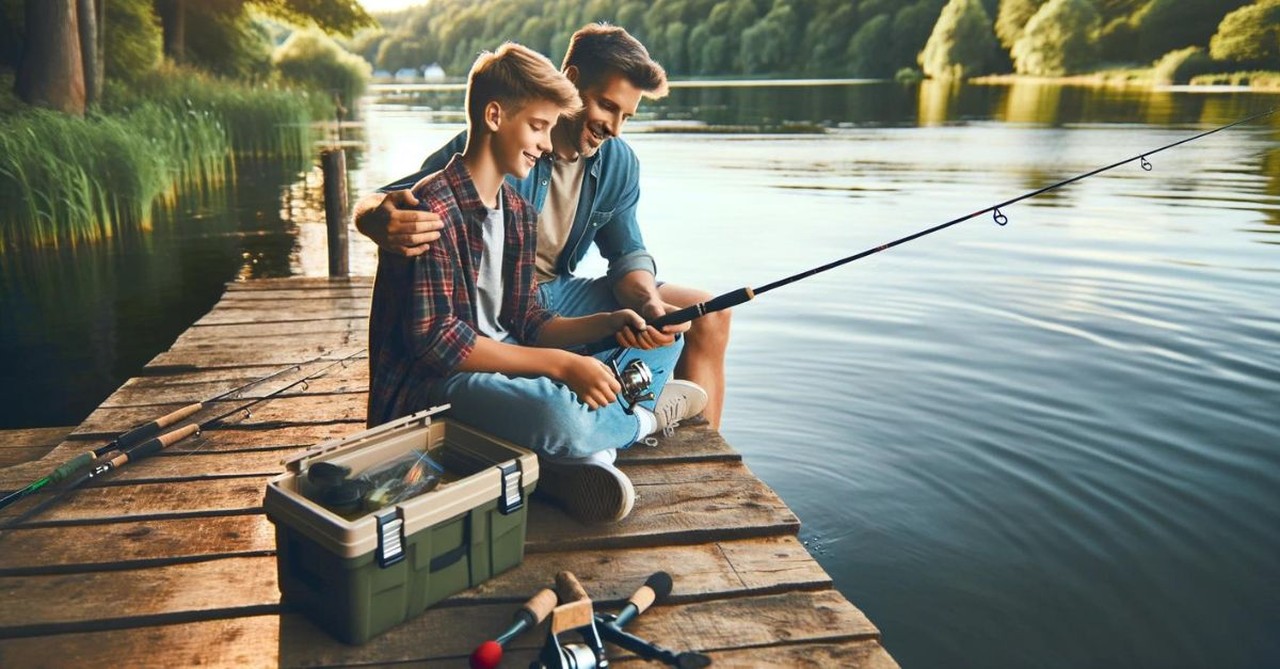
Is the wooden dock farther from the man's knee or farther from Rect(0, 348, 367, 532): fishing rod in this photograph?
the man's knee

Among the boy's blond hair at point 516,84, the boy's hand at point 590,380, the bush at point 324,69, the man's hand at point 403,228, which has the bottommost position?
the boy's hand at point 590,380

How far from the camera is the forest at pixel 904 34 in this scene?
41750mm

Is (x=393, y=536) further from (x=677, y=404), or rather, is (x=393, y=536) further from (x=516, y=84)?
(x=677, y=404)

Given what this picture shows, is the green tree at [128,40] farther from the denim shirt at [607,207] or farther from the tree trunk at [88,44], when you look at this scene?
the denim shirt at [607,207]

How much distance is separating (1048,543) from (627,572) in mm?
2164

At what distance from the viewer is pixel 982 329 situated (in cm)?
705

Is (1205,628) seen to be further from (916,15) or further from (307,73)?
(916,15)

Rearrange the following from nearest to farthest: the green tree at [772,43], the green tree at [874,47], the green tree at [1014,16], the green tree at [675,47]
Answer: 1. the green tree at [1014,16]
2. the green tree at [874,47]
3. the green tree at [772,43]
4. the green tree at [675,47]

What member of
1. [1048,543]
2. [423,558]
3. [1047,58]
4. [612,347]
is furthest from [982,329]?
[1047,58]

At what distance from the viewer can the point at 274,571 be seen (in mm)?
2457

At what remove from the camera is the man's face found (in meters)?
3.11

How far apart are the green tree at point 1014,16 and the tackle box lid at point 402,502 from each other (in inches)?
2044

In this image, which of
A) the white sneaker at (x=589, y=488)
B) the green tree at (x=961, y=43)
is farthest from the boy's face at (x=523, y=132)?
the green tree at (x=961, y=43)

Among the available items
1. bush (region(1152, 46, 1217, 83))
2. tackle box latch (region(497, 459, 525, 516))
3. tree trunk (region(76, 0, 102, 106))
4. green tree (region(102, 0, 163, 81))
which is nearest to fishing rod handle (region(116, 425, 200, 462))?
tackle box latch (region(497, 459, 525, 516))
